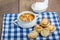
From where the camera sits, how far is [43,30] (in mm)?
1011

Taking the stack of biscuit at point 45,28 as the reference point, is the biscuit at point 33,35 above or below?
below

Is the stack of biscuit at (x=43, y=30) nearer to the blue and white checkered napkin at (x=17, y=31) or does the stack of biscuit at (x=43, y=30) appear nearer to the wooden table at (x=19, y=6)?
the blue and white checkered napkin at (x=17, y=31)

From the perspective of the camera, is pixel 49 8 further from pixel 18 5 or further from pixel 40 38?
pixel 40 38

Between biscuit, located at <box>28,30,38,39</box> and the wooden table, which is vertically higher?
the wooden table

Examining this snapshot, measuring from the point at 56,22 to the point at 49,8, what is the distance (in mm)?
222

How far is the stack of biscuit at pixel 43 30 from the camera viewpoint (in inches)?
39.4

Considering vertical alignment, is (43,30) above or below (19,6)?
below

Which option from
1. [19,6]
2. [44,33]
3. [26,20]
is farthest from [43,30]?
[19,6]

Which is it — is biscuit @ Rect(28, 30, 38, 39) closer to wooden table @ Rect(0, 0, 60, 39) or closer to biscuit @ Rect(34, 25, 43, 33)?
biscuit @ Rect(34, 25, 43, 33)

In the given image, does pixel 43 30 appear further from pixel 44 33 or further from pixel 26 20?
pixel 26 20

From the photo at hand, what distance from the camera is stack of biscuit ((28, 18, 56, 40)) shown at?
1001 mm

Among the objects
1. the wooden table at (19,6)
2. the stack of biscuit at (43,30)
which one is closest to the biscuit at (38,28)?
the stack of biscuit at (43,30)

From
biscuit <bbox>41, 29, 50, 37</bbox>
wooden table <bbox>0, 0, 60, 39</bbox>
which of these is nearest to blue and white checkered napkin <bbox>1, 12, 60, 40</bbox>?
biscuit <bbox>41, 29, 50, 37</bbox>

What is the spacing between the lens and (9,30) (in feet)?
3.53
